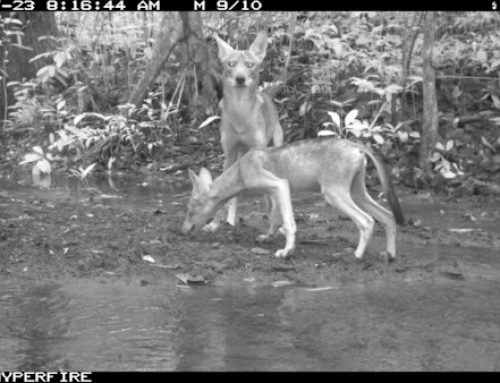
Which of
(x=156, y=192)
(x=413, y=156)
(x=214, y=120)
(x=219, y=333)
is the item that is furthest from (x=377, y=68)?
(x=219, y=333)

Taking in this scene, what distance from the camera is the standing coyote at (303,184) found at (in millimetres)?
8484

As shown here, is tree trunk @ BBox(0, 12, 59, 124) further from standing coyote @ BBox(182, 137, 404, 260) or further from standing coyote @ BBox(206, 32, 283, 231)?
standing coyote @ BBox(182, 137, 404, 260)

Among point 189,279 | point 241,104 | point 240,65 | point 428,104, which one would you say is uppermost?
point 240,65

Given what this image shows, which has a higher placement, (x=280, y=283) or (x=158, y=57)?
(x=158, y=57)

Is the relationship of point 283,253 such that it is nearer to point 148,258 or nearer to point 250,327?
point 148,258

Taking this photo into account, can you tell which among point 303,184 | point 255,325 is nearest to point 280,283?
point 255,325

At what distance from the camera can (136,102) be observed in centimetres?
A: 1516

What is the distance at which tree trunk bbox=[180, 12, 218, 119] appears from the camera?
15.0 m

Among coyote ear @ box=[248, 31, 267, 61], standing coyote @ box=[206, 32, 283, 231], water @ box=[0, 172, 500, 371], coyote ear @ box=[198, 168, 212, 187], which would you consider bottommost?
water @ box=[0, 172, 500, 371]

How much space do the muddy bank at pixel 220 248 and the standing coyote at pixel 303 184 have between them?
8.6 inches

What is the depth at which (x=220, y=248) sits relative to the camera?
873 centimetres

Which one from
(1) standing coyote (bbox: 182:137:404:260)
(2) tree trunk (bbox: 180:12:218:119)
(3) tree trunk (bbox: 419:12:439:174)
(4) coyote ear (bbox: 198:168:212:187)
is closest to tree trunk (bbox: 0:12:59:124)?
(2) tree trunk (bbox: 180:12:218:119)

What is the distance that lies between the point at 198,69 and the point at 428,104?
14.4ft

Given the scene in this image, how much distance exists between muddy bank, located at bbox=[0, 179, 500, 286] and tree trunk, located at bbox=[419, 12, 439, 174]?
1.80 m
